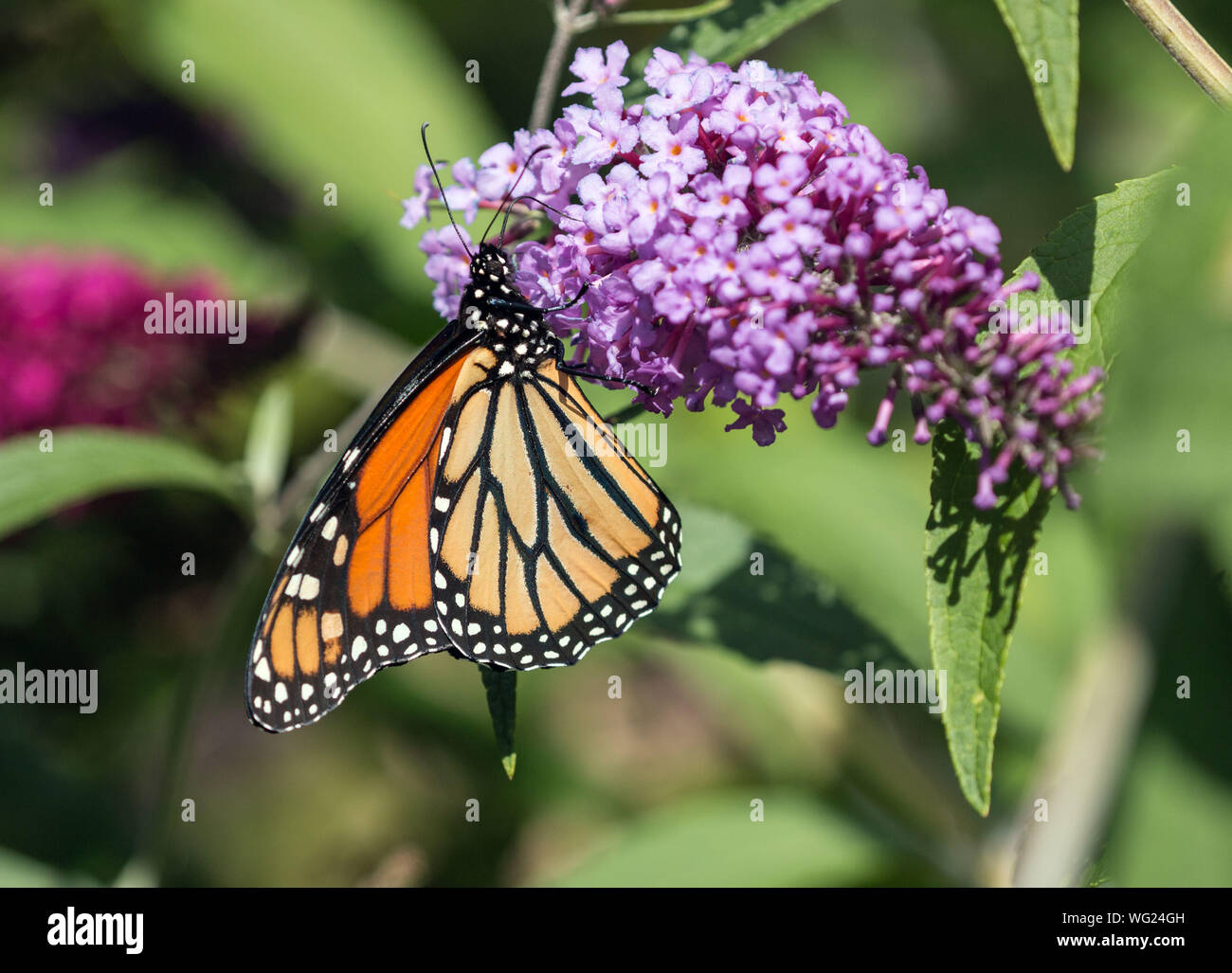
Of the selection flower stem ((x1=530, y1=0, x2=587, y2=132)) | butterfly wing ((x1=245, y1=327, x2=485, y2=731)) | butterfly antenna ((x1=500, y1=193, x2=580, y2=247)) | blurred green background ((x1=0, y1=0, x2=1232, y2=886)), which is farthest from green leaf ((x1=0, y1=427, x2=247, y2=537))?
flower stem ((x1=530, y1=0, x2=587, y2=132))

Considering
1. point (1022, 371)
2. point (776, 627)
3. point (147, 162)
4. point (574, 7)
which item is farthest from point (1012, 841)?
point (147, 162)

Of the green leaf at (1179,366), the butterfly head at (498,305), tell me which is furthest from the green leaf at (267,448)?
the green leaf at (1179,366)

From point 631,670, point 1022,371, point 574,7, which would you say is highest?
point 574,7

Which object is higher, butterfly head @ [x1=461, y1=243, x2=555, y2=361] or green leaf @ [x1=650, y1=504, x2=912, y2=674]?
butterfly head @ [x1=461, y1=243, x2=555, y2=361]

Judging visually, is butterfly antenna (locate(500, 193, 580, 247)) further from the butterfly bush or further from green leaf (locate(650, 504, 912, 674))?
green leaf (locate(650, 504, 912, 674))

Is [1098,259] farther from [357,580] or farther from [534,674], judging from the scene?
[534,674]

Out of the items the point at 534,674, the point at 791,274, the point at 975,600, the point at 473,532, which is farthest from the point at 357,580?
the point at 534,674
